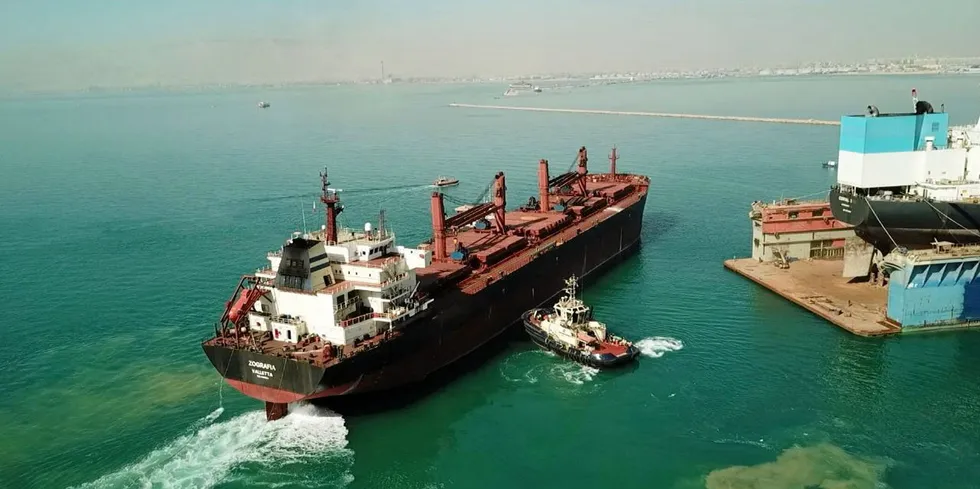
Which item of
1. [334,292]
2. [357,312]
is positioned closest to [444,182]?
[357,312]

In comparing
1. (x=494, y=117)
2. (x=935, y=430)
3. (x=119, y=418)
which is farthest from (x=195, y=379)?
(x=494, y=117)

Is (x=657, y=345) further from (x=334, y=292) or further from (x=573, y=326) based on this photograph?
(x=334, y=292)

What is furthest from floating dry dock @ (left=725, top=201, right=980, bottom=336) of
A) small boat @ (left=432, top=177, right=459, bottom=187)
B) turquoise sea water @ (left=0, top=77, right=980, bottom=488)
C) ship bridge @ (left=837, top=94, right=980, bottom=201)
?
small boat @ (left=432, top=177, right=459, bottom=187)

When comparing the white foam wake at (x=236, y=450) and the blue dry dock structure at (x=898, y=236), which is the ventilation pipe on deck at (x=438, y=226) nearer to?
the white foam wake at (x=236, y=450)

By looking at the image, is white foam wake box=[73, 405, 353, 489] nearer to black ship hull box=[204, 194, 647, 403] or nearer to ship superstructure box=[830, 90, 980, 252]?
black ship hull box=[204, 194, 647, 403]

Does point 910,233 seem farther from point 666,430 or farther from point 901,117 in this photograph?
point 666,430

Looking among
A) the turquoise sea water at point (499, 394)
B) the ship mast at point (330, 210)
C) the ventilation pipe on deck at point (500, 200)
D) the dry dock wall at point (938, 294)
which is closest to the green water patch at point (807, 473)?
the turquoise sea water at point (499, 394)
